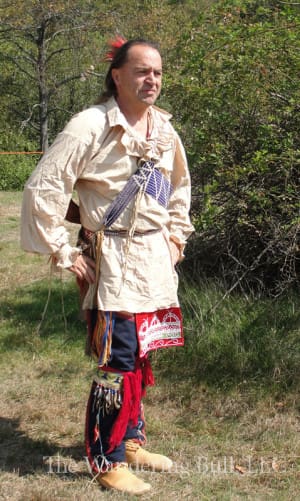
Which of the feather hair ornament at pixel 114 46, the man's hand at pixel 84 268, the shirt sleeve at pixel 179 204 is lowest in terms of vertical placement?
the man's hand at pixel 84 268

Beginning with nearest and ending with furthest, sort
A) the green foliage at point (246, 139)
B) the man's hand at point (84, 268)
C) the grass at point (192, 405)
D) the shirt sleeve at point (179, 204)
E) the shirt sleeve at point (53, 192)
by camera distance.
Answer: the shirt sleeve at point (53, 192)
the man's hand at point (84, 268)
the grass at point (192, 405)
the shirt sleeve at point (179, 204)
the green foliage at point (246, 139)

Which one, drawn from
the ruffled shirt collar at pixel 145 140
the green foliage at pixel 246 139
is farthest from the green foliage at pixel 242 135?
the ruffled shirt collar at pixel 145 140

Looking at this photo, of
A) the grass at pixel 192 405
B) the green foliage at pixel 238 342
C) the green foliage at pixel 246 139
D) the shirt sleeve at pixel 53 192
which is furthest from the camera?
the green foliage at pixel 246 139

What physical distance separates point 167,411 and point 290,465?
2.83 feet

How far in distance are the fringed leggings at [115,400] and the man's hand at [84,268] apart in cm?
21

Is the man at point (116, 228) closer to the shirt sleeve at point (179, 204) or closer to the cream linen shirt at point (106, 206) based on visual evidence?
the cream linen shirt at point (106, 206)

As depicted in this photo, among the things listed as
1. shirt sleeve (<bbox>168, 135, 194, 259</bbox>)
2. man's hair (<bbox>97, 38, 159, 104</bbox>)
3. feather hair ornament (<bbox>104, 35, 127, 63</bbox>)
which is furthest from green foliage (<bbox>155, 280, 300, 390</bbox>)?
feather hair ornament (<bbox>104, 35, 127, 63</bbox>)

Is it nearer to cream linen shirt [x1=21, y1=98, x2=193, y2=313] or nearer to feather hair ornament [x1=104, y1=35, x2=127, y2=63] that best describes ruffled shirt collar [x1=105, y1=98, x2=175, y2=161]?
cream linen shirt [x1=21, y1=98, x2=193, y2=313]

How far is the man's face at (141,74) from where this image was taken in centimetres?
305

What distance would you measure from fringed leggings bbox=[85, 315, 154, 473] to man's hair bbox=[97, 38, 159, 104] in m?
1.03

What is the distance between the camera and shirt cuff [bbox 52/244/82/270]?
3.03 meters

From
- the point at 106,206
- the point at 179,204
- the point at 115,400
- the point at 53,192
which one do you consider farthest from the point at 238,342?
the point at 53,192

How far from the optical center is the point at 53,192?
3008 millimetres

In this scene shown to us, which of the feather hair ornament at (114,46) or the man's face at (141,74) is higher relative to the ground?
the feather hair ornament at (114,46)
